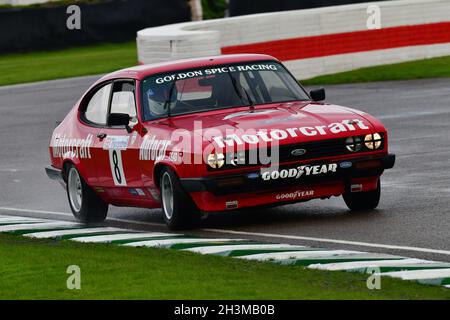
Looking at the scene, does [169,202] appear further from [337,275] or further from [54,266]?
[337,275]

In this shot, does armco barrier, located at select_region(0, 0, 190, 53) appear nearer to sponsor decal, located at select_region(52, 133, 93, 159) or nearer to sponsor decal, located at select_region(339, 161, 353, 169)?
sponsor decal, located at select_region(52, 133, 93, 159)

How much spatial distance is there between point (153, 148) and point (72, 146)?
5.93ft

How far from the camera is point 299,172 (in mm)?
11977

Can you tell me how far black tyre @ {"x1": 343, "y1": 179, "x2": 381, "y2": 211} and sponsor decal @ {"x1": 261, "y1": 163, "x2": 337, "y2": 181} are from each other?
646mm

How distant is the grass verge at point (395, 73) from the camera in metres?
27.3

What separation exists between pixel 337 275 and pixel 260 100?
417 cm

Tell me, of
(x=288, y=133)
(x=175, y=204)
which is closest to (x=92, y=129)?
(x=175, y=204)

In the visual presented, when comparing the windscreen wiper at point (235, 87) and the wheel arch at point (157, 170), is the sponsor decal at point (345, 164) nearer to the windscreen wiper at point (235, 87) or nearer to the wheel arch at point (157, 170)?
the windscreen wiper at point (235, 87)

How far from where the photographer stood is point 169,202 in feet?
40.5

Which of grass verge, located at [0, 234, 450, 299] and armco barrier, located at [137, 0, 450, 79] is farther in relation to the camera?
armco barrier, located at [137, 0, 450, 79]

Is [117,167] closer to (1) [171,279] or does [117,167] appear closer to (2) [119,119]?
(2) [119,119]

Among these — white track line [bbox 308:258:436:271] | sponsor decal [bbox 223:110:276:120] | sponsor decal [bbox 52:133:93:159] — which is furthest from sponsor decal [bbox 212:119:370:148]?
white track line [bbox 308:258:436:271]

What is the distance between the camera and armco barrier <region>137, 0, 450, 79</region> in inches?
1065
